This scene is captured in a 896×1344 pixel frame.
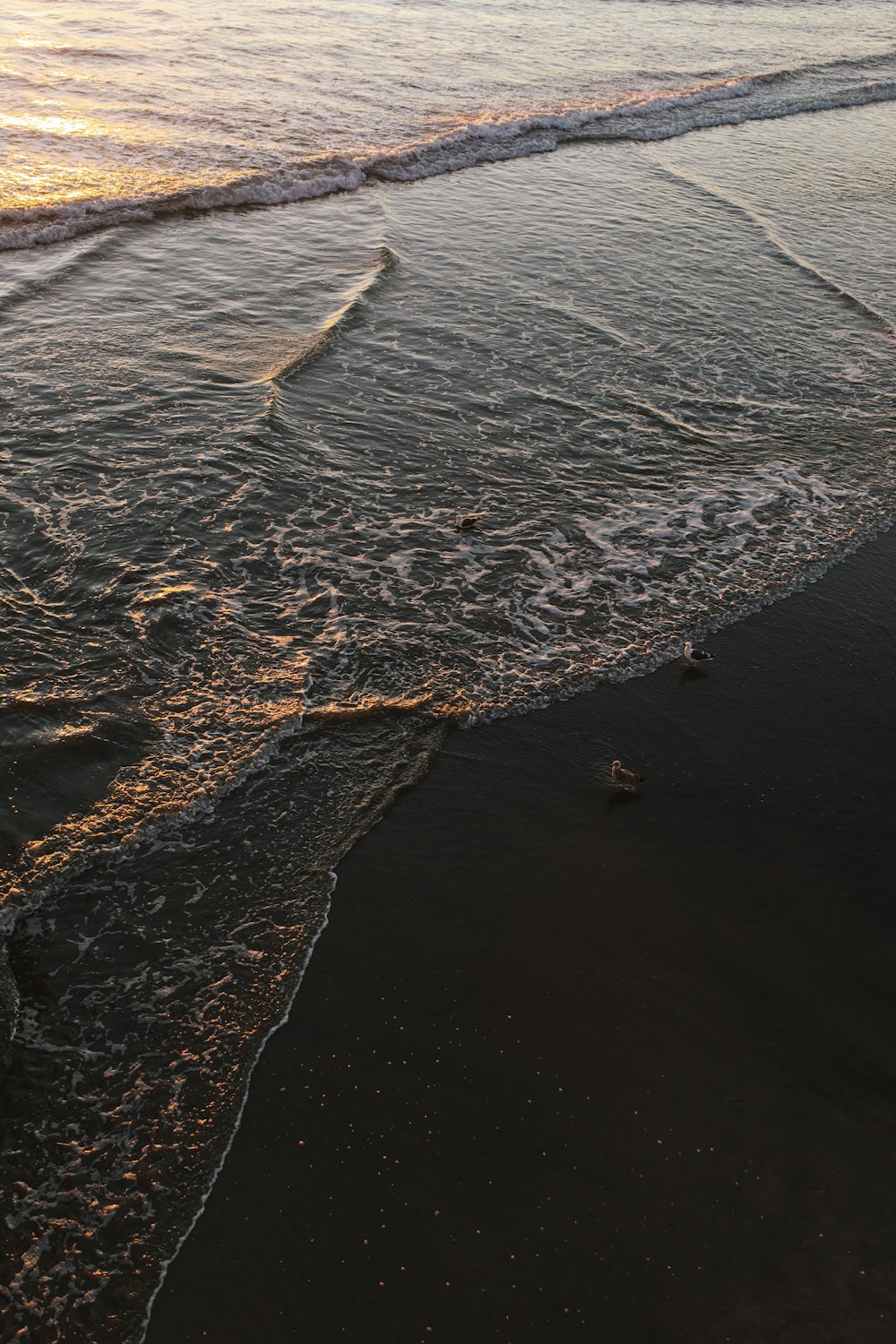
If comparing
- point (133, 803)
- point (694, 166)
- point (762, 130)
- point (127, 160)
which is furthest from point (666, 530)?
point (762, 130)

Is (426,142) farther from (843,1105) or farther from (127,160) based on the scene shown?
(843,1105)

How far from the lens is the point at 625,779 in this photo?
7.99m

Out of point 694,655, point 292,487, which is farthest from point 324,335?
point 694,655

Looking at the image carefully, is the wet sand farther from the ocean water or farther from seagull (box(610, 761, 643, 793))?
the ocean water

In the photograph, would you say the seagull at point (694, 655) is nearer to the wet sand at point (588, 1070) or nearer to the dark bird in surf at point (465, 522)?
the wet sand at point (588, 1070)

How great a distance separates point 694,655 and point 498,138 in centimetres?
2124

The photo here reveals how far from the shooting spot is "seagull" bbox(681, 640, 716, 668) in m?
9.40

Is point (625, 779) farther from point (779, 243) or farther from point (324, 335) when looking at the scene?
point (779, 243)

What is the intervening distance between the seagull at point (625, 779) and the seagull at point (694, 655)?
179 cm

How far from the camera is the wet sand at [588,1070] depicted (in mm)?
5152

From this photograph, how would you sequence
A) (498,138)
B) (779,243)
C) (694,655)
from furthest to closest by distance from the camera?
(498,138), (779,243), (694,655)

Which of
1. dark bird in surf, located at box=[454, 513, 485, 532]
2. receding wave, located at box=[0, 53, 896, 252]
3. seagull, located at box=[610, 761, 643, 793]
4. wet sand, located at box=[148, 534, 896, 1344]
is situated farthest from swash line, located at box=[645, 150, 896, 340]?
seagull, located at box=[610, 761, 643, 793]

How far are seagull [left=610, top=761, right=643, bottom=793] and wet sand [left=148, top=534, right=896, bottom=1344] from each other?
0.34 ft

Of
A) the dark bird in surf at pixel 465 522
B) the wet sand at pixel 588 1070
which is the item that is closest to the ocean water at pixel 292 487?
the dark bird in surf at pixel 465 522
